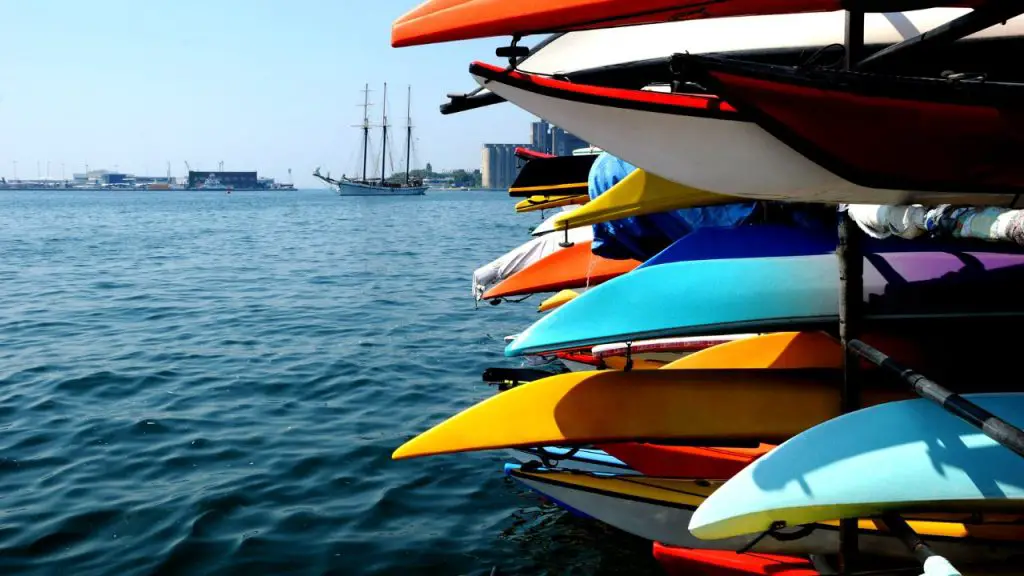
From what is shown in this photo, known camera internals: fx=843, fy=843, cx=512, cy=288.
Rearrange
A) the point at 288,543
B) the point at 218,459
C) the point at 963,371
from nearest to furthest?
1. the point at 963,371
2. the point at 288,543
3. the point at 218,459

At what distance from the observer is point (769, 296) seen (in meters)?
4.98

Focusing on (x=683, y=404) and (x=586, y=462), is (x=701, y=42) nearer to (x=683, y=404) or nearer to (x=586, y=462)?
(x=683, y=404)

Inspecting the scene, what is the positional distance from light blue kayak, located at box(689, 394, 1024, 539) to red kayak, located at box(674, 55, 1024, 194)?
40.7 inches

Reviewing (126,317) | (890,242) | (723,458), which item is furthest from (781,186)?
(126,317)

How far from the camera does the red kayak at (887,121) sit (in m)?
3.09

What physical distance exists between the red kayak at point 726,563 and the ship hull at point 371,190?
114642 mm

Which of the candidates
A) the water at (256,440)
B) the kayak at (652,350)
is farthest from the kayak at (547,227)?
the water at (256,440)

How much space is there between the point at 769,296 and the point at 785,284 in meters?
0.17

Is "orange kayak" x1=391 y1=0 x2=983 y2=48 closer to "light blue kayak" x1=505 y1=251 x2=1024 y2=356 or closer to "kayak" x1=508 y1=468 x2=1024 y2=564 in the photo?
"light blue kayak" x1=505 y1=251 x2=1024 y2=356

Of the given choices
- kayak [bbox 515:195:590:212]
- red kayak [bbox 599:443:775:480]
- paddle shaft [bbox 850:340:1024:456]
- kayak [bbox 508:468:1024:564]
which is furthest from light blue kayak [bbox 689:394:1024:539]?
kayak [bbox 515:195:590:212]

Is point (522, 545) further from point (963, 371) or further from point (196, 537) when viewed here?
point (963, 371)

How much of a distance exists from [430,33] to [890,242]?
11.3 ft

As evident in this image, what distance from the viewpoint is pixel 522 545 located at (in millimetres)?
6945

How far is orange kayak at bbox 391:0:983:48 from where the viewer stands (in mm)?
3375
